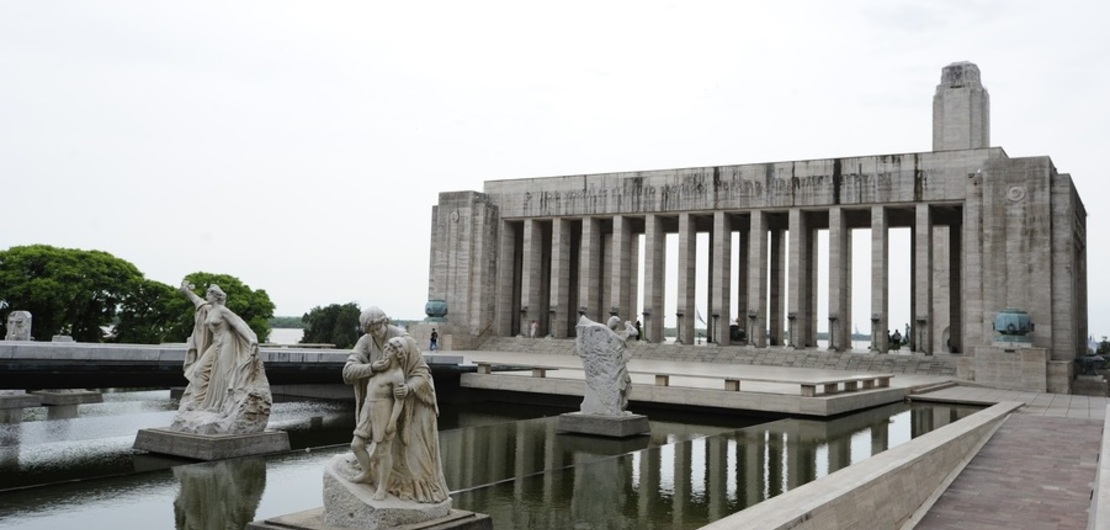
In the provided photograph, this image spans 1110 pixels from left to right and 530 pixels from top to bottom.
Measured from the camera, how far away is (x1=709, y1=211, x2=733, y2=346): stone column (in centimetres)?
3441

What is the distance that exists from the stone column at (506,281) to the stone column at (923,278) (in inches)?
695

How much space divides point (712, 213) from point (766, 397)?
19.2 m

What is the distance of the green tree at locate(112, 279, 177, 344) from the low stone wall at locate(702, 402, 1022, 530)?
125 ft

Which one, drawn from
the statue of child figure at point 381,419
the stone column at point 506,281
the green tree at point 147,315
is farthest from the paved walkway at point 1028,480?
the green tree at point 147,315

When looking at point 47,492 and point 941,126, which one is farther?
point 941,126

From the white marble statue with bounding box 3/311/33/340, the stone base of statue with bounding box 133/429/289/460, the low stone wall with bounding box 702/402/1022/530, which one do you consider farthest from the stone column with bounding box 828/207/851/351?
the white marble statue with bounding box 3/311/33/340

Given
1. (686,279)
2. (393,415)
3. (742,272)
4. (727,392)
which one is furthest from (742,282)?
(393,415)

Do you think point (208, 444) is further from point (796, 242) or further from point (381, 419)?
point (796, 242)

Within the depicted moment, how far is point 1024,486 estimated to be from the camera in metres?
9.92

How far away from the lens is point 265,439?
11008 millimetres

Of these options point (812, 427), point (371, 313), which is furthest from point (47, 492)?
point (812, 427)

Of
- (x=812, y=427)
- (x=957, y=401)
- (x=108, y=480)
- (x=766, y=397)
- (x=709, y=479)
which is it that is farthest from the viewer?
(x=957, y=401)

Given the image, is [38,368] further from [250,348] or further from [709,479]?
[709,479]

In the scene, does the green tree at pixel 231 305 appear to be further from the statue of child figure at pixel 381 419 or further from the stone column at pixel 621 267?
the statue of child figure at pixel 381 419
